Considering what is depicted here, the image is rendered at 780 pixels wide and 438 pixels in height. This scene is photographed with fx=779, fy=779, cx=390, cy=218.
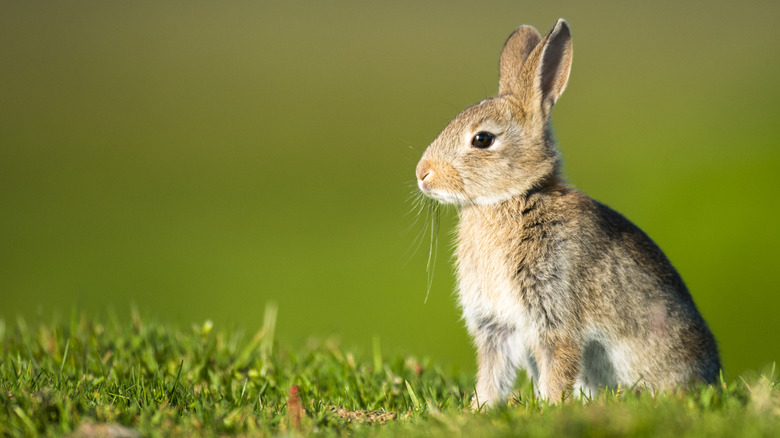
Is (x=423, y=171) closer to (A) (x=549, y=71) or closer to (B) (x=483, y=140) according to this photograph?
(B) (x=483, y=140)

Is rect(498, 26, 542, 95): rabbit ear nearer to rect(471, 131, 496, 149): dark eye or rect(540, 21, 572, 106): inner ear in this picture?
rect(540, 21, 572, 106): inner ear

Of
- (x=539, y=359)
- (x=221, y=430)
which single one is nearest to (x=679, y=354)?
(x=539, y=359)

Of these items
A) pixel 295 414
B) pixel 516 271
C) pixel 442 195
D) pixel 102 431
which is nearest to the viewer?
pixel 102 431

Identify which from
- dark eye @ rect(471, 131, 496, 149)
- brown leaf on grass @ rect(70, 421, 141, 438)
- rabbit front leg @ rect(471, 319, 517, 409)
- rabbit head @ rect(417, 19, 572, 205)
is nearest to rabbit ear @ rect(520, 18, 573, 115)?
rabbit head @ rect(417, 19, 572, 205)

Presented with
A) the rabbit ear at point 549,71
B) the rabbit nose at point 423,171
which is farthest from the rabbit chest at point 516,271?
the rabbit ear at point 549,71

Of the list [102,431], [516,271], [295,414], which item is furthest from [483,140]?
[102,431]
